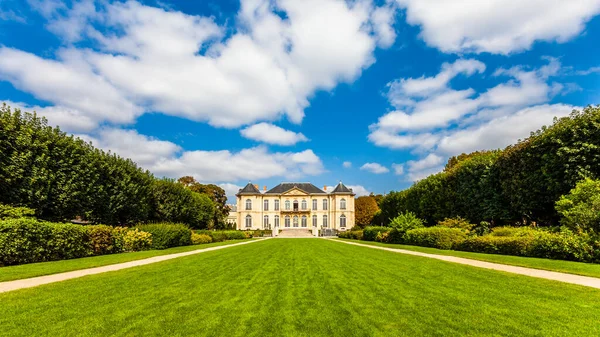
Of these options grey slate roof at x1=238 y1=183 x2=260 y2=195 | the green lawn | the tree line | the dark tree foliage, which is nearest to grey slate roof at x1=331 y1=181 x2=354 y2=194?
grey slate roof at x1=238 y1=183 x2=260 y2=195

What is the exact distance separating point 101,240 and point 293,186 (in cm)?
5108

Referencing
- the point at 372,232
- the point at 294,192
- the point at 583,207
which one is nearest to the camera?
the point at 583,207

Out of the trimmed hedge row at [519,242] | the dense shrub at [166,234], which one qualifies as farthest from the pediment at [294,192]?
the trimmed hedge row at [519,242]

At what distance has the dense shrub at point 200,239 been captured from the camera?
24.8 meters

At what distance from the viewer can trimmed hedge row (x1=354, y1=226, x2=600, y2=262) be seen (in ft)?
35.7

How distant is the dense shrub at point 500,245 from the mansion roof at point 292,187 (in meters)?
44.9

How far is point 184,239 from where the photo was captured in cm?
2250

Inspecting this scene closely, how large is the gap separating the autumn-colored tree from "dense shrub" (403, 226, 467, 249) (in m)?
40.3

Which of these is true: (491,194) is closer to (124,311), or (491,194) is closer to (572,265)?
(572,265)

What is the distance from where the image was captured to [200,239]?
25.7m

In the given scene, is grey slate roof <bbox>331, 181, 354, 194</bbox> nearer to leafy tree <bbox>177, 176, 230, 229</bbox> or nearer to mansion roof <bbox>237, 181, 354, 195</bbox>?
mansion roof <bbox>237, 181, 354, 195</bbox>

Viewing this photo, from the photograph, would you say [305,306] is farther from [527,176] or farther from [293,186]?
[293,186]

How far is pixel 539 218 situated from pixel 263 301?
19600 mm

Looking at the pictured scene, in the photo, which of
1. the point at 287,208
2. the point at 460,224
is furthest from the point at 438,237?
the point at 287,208
